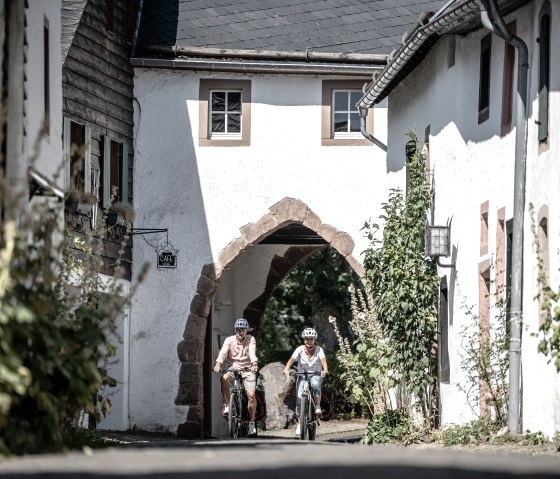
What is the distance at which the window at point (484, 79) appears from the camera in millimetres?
17969

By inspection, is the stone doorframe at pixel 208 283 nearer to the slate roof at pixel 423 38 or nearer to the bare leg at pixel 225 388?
the slate roof at pixel 423 38

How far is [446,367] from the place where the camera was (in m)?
19.4

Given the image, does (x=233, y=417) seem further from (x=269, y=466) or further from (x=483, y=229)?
(x=269, y=466)

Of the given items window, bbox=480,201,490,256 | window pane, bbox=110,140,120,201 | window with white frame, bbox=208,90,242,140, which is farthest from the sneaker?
window with white frame, bbox=208,90,242,140

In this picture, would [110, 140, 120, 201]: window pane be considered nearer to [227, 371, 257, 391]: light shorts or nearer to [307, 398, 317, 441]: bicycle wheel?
[227, 371, 257, 391]: light shorts

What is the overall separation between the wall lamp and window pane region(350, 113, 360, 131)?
7.03 meters

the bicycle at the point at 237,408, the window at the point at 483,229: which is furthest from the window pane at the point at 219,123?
the window at the point at 483,229

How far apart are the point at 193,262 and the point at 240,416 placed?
6729 millimetres

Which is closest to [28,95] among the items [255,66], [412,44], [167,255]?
[412,44]

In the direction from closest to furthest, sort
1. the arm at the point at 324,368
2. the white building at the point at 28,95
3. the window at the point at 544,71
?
the white building at the point at 28,95
the window at the point at 544,71
the arm at the point at 324,368

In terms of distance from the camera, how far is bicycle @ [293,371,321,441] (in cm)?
1827

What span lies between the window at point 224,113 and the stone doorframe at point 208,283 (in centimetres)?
133

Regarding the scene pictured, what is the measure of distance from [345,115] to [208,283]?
3584mm

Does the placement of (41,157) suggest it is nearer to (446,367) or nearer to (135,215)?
(446,367)
